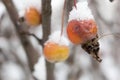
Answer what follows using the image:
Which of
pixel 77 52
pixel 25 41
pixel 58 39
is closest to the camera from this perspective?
pixel 58 39

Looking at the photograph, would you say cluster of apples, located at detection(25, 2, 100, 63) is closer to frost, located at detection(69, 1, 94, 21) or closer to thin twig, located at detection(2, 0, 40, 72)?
frost, located at detection(69, 1, 94, 21)

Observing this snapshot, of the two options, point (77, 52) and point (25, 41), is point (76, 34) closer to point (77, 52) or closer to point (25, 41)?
point (25, 41)

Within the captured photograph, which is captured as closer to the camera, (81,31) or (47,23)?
(81,31)

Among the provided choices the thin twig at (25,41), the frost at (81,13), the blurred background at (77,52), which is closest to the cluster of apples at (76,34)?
the frost at (81,13)

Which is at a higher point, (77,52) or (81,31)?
(81,31)

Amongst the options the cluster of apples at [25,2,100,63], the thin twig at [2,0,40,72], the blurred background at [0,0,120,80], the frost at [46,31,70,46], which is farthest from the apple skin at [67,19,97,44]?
the blurred background at [0,0,120,80]

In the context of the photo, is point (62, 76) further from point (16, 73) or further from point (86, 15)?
point (86, 15)

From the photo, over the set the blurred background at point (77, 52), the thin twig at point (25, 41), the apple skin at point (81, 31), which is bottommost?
the blurred background at point (77, 52)

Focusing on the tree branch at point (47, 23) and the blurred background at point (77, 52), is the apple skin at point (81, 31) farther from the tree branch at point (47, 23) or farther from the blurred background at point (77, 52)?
the blurred background at point (77, 52)


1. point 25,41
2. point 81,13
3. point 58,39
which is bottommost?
point 25,41

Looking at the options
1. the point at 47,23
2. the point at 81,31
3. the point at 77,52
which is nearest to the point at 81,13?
the point at 81,31

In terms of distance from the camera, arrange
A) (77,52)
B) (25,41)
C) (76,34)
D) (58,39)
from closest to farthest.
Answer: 1. (76,34)
2. (58,39)
3. (25,41)
4. (77,52)
